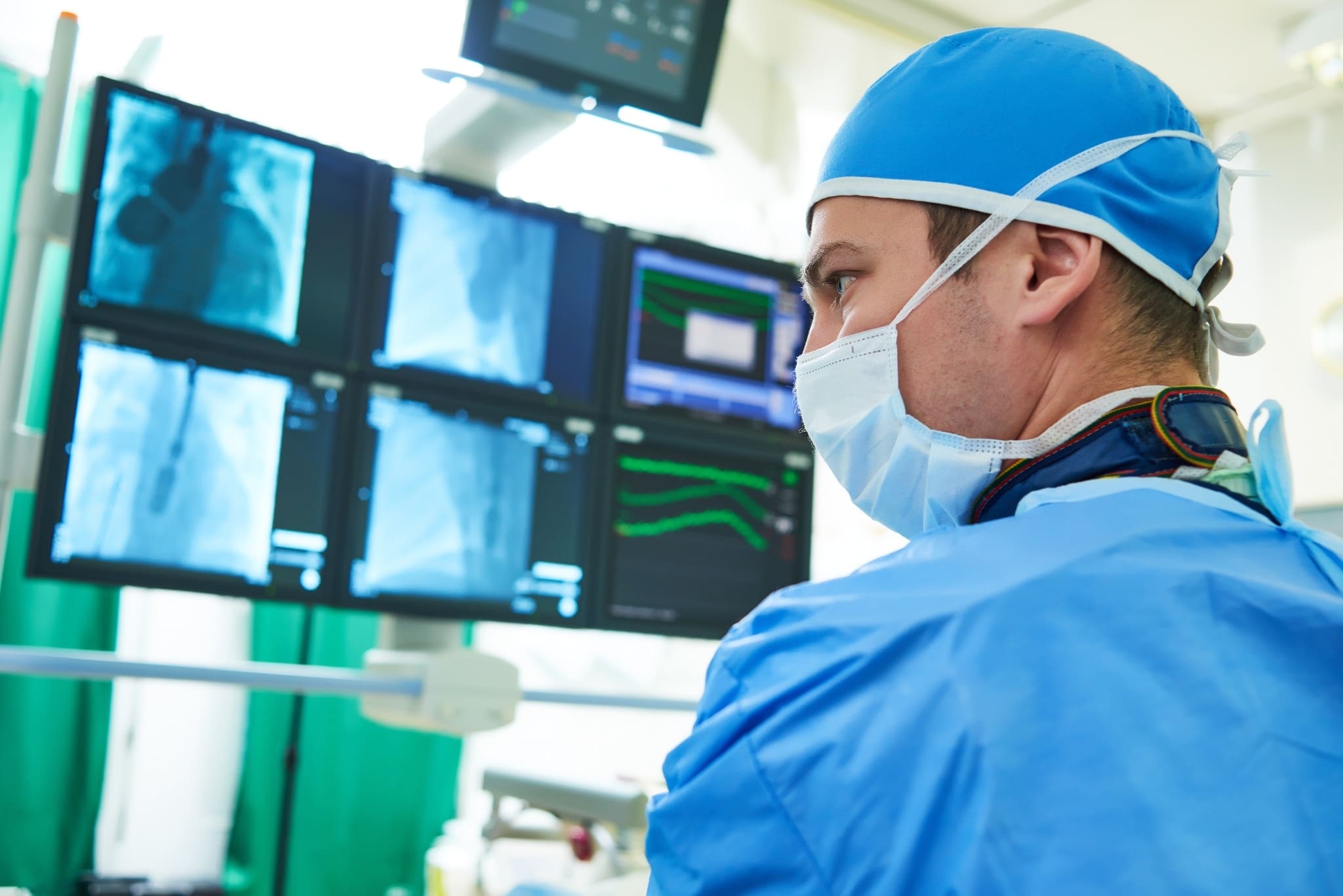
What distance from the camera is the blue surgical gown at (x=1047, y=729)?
0.56 m

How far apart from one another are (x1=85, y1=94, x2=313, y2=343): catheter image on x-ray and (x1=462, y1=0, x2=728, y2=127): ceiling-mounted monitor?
0.40 m

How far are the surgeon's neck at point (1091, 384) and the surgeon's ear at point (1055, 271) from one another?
50mm

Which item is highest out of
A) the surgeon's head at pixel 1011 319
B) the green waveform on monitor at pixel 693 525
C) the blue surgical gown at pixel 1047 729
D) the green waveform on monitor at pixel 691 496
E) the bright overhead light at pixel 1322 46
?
the bright overhead light at pixel 1322 46

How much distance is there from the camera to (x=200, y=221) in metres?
1.76

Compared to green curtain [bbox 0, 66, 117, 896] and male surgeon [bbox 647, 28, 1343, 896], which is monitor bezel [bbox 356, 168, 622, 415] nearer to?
male surgeon [bbox 647, 28, 1343, 896]

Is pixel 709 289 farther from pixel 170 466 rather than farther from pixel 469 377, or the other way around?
pixel 170 466

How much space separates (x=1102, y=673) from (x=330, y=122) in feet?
9.93

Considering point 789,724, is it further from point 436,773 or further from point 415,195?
point 436,773

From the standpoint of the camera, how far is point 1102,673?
59cm

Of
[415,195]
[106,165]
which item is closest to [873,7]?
[415,195]

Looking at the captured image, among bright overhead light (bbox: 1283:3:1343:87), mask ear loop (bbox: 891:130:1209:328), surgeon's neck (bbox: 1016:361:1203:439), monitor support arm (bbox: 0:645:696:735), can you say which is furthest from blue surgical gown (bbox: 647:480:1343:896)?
bright overhead light (bbox: 1283:3:1343:87)

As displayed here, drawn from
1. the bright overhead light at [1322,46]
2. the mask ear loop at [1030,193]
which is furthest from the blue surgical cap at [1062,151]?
the bright overhead light at [1322,46]

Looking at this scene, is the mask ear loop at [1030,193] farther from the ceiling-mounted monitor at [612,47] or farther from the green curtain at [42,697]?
the green curtain at [42,697]

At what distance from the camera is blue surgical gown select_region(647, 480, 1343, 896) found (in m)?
0.56
